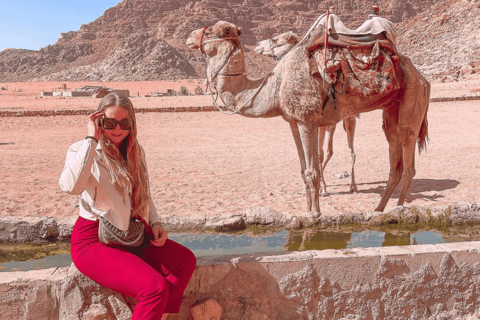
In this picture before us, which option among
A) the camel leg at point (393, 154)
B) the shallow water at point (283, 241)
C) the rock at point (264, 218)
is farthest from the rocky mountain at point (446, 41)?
the rock at point (264, 218)

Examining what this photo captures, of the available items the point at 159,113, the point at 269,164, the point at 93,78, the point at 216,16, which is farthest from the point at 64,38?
the point at 269,164

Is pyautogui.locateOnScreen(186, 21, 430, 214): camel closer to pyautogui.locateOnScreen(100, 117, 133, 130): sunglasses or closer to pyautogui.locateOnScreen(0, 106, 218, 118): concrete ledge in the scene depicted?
pyautogui.locateOnScreen(100, 117, 133, 130): sunglasses

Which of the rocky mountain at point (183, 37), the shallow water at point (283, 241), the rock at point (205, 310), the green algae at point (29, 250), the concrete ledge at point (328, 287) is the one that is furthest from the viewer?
the rocky mountain at point (183, 37)

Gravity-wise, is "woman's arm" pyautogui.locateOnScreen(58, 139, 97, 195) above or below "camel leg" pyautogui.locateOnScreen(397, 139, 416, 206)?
above

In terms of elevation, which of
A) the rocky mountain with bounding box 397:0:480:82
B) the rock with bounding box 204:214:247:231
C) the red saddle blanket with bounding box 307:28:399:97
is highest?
the rocky mountain with bounding box 397:0:480:82

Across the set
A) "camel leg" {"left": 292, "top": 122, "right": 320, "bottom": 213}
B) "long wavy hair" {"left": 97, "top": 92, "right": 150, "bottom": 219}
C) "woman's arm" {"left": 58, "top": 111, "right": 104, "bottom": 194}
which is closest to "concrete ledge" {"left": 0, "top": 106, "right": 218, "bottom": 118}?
"camel leg" {"left": 292, "top": 122, "right": 320, "bottom": 213}

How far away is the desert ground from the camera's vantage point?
767cm

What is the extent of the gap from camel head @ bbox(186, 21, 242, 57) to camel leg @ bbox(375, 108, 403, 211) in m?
2.14

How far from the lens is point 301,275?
3.36m

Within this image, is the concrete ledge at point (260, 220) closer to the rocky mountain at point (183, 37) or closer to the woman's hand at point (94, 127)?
the woman's hand at point (94, 127)

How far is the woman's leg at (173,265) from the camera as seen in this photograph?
9.96ft

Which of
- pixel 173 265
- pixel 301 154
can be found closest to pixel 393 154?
pixel 301 154

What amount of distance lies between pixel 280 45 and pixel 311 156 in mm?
1829

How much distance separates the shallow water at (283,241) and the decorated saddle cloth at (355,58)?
1.73 meters
